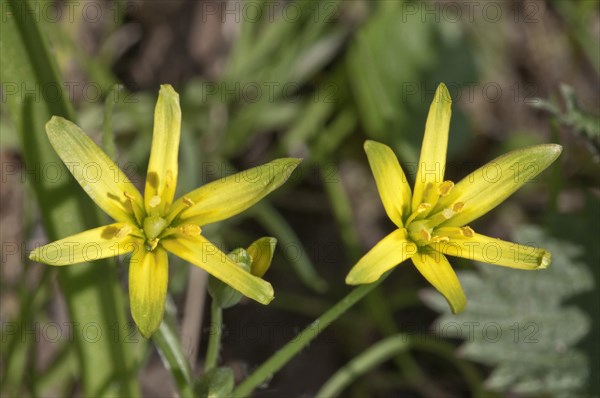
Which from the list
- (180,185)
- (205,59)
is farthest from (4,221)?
(205,59)

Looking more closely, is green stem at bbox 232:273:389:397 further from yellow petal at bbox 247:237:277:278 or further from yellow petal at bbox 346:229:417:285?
yellow petal at bbox 247:237:277:278

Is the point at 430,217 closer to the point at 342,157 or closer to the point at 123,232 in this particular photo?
the point at 123,232

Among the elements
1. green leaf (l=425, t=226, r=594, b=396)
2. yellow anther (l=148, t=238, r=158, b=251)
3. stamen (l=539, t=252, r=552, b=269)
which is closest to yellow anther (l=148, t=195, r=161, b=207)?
yellow anther (l=148, t=238, r=158, b=251)

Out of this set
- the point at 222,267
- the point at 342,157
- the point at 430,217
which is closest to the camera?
the point at 222,267

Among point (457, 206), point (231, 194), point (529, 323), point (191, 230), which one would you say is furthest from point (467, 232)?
point (529, 323)

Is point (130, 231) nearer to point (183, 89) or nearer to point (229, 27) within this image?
point (183, 89)

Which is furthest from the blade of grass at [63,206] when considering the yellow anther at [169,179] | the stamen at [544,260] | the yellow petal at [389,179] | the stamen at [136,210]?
the stamen at [544,260]
